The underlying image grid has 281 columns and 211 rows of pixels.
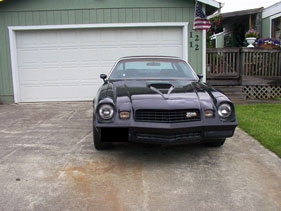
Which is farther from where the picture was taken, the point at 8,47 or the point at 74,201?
the point at 8,47

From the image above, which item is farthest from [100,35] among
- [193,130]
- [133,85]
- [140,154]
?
[193,130]

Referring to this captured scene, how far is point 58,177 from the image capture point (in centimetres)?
347

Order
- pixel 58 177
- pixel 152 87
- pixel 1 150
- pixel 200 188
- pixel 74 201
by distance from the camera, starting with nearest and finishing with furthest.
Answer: pixel 74 201 → pixel 200 188 → pixel 58 177 → pixel 152 87 → pixel 1 150

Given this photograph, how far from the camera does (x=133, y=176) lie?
3496mm

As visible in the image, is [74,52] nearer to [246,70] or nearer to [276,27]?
[246,70]

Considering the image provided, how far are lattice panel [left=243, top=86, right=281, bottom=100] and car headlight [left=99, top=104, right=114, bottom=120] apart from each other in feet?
23.9

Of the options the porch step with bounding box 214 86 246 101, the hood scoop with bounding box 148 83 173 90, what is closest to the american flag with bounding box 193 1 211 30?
the porch step with bounding box 214 86 246 101

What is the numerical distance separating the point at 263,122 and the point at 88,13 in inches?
239

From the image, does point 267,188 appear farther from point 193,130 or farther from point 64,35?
point 64,35

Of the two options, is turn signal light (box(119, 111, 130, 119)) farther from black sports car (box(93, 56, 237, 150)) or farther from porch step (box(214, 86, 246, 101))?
porch step (box(214, 86, 246, 101))

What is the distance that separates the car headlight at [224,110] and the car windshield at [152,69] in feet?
4.52

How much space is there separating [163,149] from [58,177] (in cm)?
166

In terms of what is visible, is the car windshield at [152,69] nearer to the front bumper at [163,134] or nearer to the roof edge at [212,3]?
the front bumper at [163,134]

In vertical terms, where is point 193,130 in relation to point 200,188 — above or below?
above
